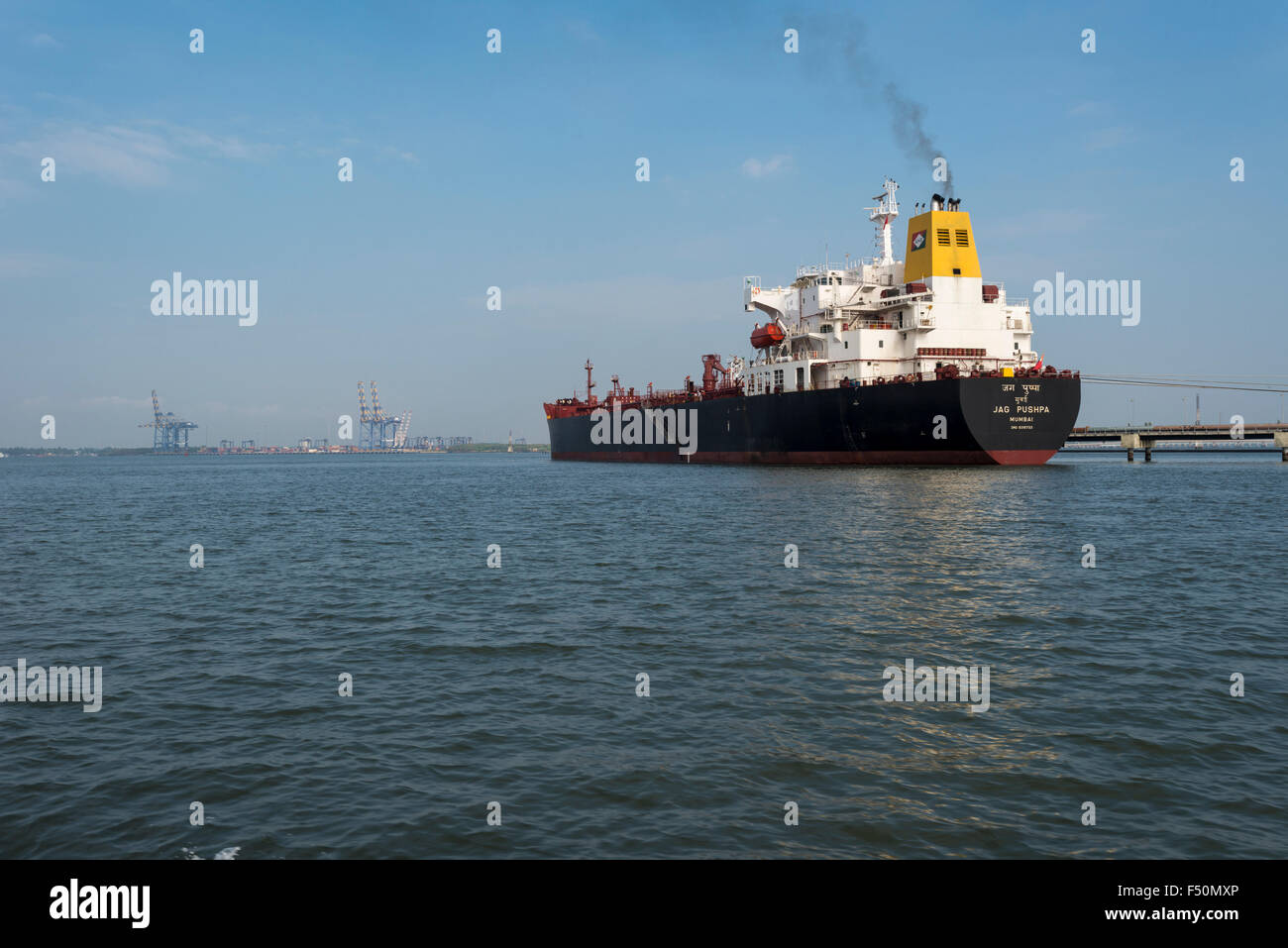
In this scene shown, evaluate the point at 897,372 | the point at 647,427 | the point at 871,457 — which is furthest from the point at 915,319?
the point at 647,427

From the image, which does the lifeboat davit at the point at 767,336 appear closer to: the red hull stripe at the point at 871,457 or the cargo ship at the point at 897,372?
the cargo ship at the point at 897,372

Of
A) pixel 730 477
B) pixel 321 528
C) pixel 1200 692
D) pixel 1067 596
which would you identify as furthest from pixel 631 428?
pixel 1200 692

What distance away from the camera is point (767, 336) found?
70062mm

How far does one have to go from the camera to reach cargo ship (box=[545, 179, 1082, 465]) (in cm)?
5056

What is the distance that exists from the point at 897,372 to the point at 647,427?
3699 cm

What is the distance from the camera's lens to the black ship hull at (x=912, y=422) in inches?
1959

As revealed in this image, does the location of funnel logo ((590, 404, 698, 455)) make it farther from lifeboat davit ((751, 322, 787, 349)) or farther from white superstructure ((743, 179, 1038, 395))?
white superstructure ((743, 179, 1038, 395))

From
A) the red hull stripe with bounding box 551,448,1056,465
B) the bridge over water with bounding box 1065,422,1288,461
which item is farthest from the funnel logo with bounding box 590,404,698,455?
the bridge over water with bounding box 1065,422,1288,461

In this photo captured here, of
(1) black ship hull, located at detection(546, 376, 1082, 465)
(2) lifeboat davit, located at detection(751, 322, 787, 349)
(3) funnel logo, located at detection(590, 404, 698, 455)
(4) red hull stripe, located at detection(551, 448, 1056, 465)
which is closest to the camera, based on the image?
(1) black ship hull, located at detection(546, 376, 1082, 465)

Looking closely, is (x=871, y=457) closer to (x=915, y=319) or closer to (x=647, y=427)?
(x=915, y=319)

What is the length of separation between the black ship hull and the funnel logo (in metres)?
10.4

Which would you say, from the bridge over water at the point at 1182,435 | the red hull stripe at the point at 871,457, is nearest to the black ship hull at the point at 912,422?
the red hull stripe at the point at 871,457

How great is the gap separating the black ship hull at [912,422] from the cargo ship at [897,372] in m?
0.08
